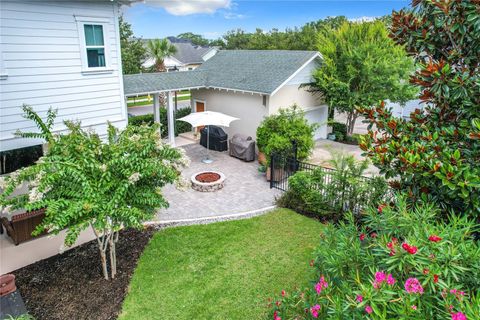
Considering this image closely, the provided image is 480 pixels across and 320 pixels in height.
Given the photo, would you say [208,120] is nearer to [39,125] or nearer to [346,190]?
[346,190]

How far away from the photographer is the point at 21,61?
8297mm

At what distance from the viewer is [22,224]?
29.1 feet

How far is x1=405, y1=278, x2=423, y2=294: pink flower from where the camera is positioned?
3.29m

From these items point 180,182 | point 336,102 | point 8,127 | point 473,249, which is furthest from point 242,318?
point 336,102

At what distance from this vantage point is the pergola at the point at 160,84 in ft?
50.9

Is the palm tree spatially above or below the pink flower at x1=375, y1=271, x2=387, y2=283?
above

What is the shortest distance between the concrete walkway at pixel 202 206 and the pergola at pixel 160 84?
391 cm

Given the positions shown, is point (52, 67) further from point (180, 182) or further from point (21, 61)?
point (180, 182)

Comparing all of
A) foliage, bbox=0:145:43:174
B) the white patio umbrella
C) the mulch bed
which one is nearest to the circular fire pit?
the mulch bed

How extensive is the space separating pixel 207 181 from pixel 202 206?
1.80 metres

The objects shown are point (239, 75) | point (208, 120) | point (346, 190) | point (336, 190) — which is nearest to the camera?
point (346, 190)

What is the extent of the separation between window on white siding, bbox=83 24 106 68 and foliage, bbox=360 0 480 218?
7902 mm

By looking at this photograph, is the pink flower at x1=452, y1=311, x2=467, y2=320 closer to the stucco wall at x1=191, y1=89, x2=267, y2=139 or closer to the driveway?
the driveway

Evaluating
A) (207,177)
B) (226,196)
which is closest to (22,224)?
(226,196)
